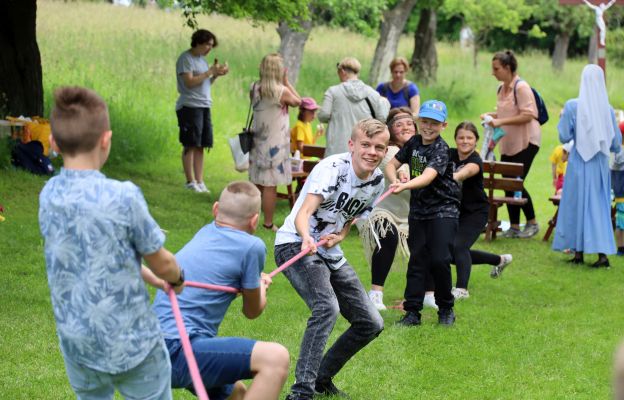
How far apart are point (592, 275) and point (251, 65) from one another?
14.4m

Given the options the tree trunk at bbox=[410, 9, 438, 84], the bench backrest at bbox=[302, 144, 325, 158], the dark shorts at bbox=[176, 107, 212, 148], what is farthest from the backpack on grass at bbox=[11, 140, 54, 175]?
the tree trunk at bbox=[410, 9, 438, 84]

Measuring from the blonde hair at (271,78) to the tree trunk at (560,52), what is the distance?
28.5 m

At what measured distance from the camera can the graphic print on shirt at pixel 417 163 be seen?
→ 7.61m

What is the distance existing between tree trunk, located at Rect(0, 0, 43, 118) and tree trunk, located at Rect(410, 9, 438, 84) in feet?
50.6

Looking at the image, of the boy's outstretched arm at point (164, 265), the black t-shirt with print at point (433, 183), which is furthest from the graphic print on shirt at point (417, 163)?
the boy's outstretched arm at point (164, 265)

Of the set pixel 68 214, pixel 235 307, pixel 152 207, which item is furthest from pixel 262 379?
pixel 152 207

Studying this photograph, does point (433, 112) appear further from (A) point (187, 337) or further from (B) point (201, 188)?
(B) point (201, 188)

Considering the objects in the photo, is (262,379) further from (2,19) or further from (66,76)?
(66,76)

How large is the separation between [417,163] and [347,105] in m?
3.98

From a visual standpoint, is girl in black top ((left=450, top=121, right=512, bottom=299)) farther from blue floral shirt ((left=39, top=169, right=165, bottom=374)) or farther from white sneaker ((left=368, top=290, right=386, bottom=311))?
blue floral shirt ((left=39, top=169, right=165, bottom=374))

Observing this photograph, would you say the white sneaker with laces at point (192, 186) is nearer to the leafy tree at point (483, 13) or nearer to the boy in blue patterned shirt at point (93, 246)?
the boy in blue patterned shirt at point (93, 246)

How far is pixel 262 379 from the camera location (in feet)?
14.3

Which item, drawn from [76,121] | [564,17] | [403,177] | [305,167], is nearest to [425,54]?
[305,167]

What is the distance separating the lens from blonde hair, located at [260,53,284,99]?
37.9 feet
